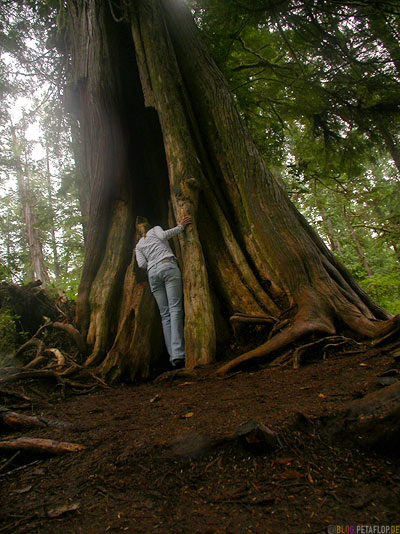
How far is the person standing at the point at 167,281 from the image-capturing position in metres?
4.09

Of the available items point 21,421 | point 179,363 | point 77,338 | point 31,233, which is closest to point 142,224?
point 77,338

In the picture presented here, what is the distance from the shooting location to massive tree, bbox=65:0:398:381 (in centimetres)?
Result: 365

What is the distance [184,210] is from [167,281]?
100 centimetres

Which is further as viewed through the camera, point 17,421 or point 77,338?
point 77,338

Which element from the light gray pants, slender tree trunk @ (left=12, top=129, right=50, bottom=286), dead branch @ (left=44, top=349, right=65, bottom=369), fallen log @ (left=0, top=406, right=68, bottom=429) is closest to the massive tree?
the light gray pants

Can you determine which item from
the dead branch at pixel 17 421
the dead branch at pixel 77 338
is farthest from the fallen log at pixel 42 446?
the dead branch at pixel 77 338

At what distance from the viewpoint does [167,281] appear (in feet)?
14.2

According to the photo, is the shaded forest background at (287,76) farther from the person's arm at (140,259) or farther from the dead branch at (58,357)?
the person's arm at (140,259)

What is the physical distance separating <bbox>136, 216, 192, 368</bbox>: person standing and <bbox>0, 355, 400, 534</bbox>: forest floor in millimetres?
1802

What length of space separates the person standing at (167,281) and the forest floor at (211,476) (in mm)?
1802

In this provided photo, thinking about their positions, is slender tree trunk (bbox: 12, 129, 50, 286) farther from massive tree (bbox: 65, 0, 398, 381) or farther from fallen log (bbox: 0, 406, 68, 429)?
fallen log (bbox: 0, 406, 68, 429)

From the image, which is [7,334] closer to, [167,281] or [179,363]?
[167,281]

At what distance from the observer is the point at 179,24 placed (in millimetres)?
5766

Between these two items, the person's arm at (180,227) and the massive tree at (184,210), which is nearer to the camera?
the massive tree at (184,210)
